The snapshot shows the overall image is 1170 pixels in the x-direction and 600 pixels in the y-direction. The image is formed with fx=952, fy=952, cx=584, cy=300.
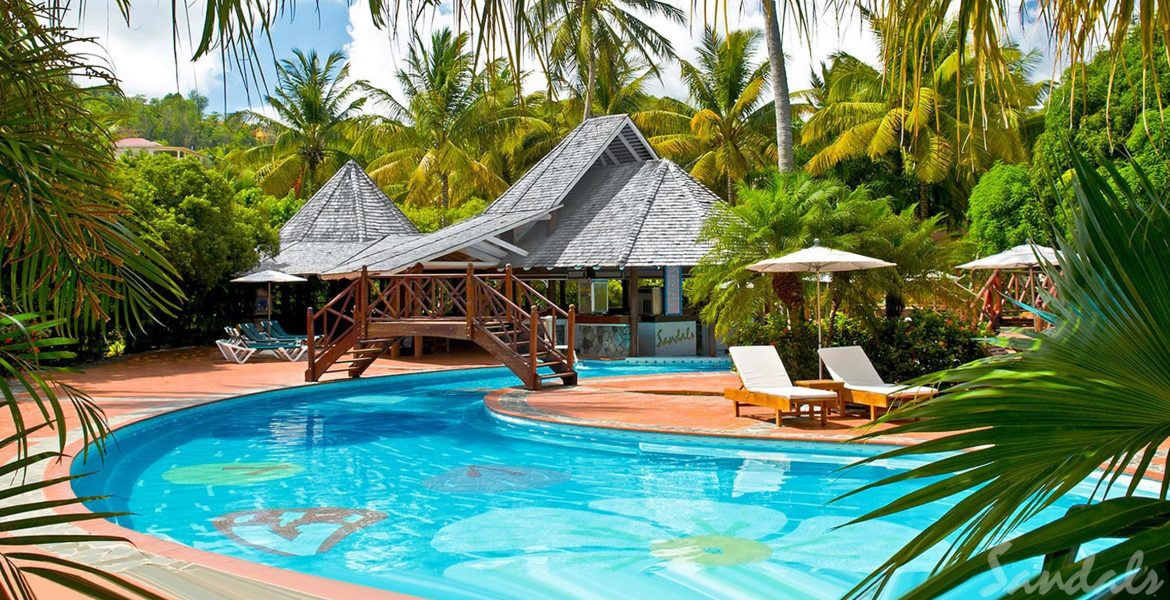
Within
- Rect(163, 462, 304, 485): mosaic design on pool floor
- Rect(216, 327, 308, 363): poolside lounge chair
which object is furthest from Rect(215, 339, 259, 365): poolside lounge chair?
Rect(163, 462, 304, 485): mosaic design on pool floor

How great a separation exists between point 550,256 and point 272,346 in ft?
22.2

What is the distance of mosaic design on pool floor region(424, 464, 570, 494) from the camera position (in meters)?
9.76

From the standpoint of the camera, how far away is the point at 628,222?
75.5 ft

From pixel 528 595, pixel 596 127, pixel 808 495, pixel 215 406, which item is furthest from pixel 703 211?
pixel 528 595

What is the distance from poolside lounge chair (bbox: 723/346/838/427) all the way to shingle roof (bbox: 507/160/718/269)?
28.0 feet

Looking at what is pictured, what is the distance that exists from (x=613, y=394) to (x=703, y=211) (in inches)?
347


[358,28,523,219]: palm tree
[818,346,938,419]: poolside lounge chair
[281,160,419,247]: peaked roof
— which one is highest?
[358,28,523,219]: palm tree

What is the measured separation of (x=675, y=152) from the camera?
1415 inches

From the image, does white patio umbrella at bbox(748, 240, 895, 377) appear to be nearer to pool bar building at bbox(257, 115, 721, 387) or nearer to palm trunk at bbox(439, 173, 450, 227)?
pool bar building at bbox(257, 115, 721, 387)

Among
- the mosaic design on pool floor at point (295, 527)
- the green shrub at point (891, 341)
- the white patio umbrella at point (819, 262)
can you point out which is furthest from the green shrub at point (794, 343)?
the mosaic design on pool floor at point (295, 527)

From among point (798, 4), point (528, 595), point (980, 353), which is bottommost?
point (528, 595)

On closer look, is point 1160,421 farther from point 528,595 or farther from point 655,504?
point 655,504

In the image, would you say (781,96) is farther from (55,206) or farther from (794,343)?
(55,206)

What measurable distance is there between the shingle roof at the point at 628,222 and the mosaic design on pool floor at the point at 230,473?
11.4 meters
